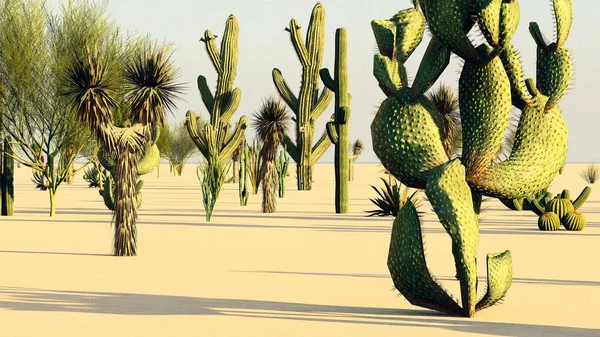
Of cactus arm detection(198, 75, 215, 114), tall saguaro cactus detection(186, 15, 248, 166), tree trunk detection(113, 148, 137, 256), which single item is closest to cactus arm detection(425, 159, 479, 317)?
tree trunk detection(113, 148, 137, 256)

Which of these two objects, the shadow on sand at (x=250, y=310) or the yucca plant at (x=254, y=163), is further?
the yucca plant at (x=254, y=163)

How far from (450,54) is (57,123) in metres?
18.9

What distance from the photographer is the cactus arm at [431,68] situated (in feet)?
31.8

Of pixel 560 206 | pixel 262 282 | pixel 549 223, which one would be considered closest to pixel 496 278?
pixel 262 282

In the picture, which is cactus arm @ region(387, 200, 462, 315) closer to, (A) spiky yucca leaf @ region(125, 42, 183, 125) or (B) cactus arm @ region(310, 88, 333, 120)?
(A) spiky yucca leaf @ region(125, 42, 183, 125)

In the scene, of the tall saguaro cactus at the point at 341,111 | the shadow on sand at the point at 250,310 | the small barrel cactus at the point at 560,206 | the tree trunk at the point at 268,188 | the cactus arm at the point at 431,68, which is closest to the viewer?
the shadow on sand at the point at 250,310

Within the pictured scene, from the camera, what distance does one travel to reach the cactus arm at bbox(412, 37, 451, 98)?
969cm

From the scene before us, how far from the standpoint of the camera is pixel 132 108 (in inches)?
624

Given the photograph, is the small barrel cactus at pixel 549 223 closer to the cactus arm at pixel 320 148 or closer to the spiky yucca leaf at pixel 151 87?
the spiky yucca leaf at pixel 151 87

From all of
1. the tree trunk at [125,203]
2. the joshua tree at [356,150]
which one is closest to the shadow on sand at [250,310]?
the tree trunk at [125,203]

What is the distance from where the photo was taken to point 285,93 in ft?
149

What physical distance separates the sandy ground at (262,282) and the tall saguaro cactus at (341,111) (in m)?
4.28

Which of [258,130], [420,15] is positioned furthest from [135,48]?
[420,15]

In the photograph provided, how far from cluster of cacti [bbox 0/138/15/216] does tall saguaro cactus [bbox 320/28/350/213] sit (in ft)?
27.2
